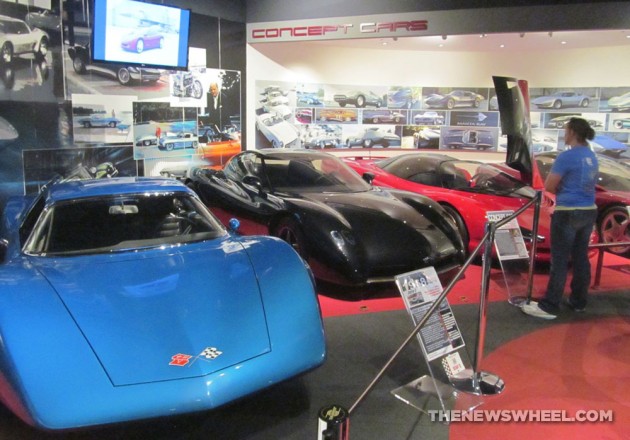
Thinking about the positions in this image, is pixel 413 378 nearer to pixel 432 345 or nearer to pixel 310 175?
pixel 432 345

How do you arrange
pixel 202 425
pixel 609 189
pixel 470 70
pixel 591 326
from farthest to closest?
pixel 470 70 < pixel 609 189 < pixel 591 326 < pixel 202 425

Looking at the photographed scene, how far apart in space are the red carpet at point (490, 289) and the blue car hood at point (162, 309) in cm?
157

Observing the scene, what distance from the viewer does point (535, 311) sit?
14.1 feet

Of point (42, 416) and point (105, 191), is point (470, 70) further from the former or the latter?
point (42, 416)

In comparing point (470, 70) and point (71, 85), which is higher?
point (470, 70)

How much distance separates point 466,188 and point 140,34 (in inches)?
189

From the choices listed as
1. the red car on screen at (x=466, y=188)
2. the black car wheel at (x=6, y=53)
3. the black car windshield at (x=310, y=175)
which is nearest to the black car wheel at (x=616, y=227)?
the red car on screen at (x=466, y=188)

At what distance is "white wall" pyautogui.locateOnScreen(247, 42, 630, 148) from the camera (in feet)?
32.6

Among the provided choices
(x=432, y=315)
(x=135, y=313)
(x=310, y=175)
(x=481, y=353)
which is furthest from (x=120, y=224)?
(x=310, y=175)

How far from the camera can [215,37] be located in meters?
8.94

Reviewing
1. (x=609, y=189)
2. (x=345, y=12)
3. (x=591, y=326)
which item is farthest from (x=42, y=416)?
(x=345, y=12)

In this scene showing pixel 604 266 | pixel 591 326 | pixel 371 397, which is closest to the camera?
pixel 371 397

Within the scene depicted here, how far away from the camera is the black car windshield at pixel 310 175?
5.49 m

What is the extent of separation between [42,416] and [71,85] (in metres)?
5.96
